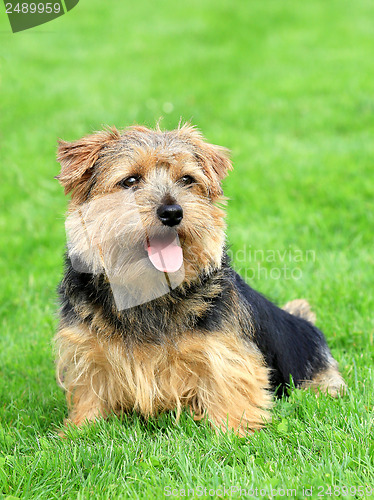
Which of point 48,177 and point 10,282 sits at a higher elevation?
point 48,177

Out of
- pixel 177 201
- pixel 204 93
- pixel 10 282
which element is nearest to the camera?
pixel 177 201

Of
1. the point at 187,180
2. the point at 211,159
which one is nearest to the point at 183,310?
the point at 187,180

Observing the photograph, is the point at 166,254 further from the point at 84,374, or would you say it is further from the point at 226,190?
the point at 226,190

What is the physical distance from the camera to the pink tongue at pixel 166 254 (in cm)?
304

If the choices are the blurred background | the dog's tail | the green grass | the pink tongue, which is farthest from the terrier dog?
the dog's tail

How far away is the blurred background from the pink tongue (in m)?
1.06

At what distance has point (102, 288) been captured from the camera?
3260 millimetres

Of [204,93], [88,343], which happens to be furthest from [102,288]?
[204,93]

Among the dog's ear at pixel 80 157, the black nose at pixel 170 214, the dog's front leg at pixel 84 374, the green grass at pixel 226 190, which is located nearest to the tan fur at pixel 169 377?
the dog's front leg at pixel 84 374

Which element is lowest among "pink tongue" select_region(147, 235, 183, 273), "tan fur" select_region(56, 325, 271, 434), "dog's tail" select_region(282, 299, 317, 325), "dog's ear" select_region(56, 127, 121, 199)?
"dog's tail" select_region(282, 299, 317, 325)

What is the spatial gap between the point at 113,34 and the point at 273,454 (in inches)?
504

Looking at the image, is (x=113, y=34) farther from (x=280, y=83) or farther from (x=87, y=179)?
(x=87, y=179)

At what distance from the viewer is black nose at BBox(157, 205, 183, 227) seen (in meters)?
2.92

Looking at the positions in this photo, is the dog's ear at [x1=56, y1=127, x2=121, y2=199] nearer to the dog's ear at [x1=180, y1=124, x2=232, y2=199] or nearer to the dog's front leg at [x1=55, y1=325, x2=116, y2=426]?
the dog's ear at [x1=180, y1=124, x2=232, y2=199]
